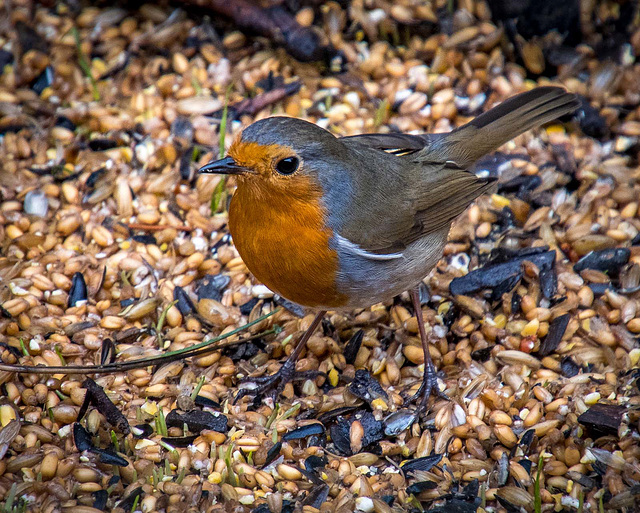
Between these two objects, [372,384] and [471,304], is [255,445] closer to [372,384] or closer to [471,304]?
[372,384]

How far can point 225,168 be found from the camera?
9.19 feet

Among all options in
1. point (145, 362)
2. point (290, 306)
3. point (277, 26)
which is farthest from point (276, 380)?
point (277, 26)

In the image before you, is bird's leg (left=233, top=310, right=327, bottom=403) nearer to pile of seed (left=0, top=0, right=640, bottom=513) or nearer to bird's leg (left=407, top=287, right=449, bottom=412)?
pile of seed (left=0, top=0, right=640, bottom=513)

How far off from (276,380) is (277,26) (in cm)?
218

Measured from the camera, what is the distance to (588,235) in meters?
3.79

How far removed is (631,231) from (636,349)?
2.34ft

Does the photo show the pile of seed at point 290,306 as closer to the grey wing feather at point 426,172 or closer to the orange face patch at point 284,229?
the grey wing feather at point 426,172

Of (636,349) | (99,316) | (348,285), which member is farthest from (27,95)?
(636,349)

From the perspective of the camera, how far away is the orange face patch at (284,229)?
2832 mm

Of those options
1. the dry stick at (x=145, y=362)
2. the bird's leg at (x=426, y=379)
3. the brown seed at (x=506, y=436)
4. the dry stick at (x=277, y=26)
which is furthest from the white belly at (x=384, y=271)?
the dry stick at (x=277, y=26)

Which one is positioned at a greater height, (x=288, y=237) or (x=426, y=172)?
(x=288, y=237)

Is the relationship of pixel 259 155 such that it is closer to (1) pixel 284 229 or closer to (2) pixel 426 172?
(1) pixel 284 229

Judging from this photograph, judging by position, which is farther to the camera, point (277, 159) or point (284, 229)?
point (284, 229)

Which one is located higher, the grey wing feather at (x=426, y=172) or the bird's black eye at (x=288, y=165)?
the bird's black eye at (x=288, y=165)
